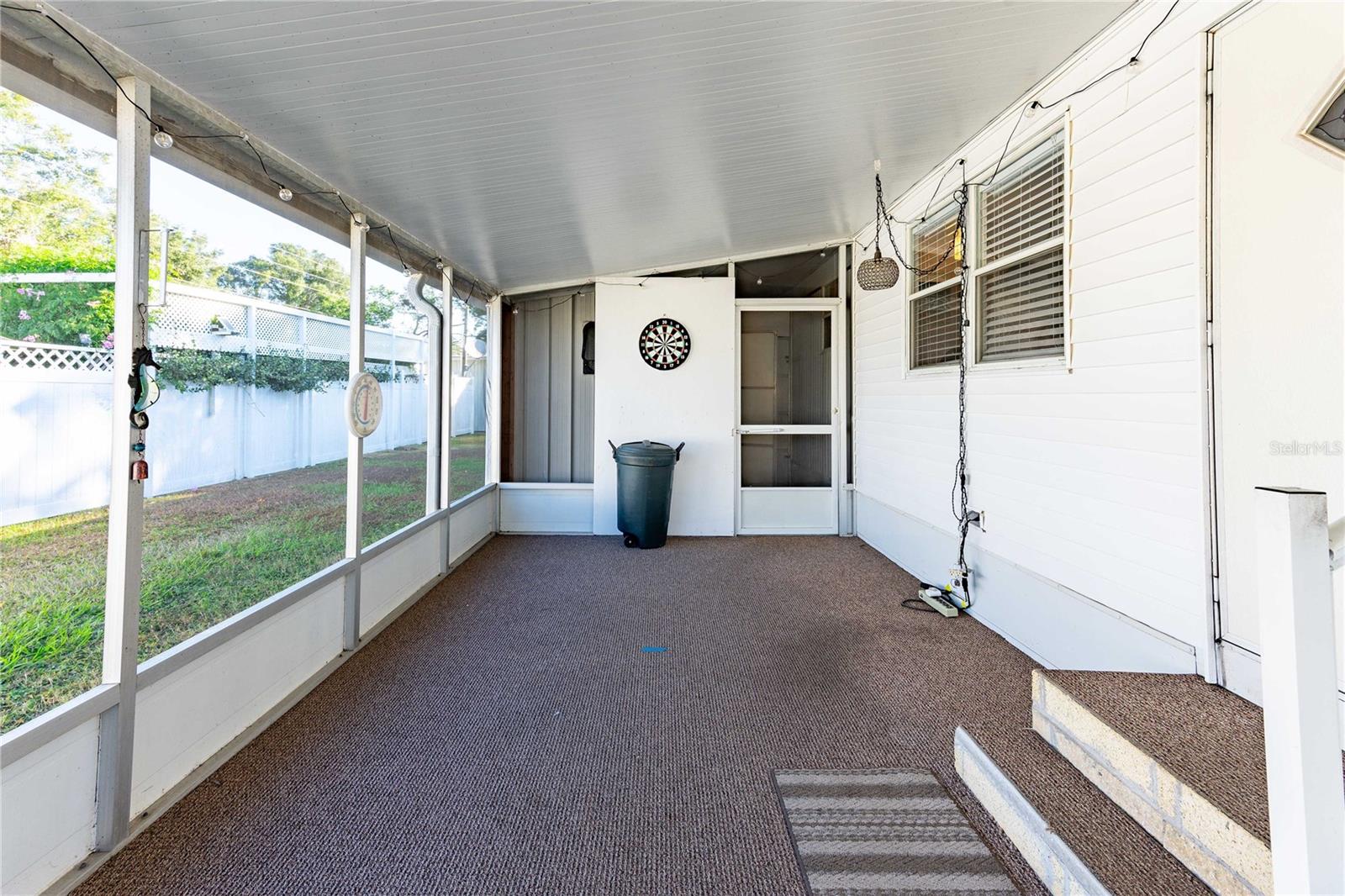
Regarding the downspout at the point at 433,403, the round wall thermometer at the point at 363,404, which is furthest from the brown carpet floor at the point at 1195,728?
the downspout at the point at 433,403

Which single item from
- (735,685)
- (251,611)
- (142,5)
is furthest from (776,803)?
(142,5)

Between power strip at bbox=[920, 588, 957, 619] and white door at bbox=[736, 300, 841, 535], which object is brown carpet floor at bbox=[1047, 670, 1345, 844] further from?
white door at bbox=[736, 300, 841, 535]

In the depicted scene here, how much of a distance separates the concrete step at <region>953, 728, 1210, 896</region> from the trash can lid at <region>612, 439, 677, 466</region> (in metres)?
3.63

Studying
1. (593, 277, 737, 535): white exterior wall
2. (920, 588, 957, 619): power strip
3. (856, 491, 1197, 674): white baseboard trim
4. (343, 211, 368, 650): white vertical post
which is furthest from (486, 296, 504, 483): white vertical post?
(920, 588, 957, 619): power strip

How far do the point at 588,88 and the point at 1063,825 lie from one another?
3.11m

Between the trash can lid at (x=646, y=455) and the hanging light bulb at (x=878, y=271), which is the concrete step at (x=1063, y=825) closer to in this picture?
the hanging light bulb at (x=878, y=271)

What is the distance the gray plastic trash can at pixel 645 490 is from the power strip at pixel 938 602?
240 centimetres

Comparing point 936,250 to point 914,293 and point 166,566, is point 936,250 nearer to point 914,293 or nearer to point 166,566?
point 914,293

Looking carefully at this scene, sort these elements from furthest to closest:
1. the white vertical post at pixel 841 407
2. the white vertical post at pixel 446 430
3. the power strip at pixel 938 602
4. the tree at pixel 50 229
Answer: the white vertical post at pixel 841 407, the white vertical post at pixel 446 430, the power strip at pixel 938 602, the tree at pixel 50 229

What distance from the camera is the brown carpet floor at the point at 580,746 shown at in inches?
66.1


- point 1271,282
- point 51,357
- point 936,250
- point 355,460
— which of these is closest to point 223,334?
point 51,357

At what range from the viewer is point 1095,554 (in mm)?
2656

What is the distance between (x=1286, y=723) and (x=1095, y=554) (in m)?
1.91

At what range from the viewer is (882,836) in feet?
5.81
